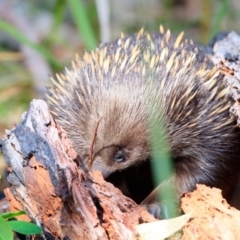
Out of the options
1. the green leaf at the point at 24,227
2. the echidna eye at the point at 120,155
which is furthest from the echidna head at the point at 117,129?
the green leaf at the point at 24,227

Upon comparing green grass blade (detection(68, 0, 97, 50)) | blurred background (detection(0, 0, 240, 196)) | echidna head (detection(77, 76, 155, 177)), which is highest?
blurred background (detection(0, 0, 240, 196))

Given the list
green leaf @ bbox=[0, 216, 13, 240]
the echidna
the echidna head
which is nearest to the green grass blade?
the echidna

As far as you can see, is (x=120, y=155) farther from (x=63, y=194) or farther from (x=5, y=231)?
(x=5, y=231)

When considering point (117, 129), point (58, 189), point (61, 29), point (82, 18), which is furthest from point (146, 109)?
point (61, 29)

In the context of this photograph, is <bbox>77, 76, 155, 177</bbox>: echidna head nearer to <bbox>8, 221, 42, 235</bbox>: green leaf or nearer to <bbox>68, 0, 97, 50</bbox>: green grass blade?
<bbox>8, 221, 42, 235</bbox>: green leaf

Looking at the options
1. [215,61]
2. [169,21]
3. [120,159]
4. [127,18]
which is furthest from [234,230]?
[127,18]

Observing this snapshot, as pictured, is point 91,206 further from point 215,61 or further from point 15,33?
point 15,33
